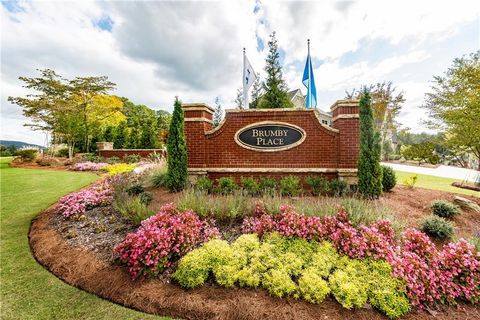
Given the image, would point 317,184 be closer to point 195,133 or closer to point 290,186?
point 290,186

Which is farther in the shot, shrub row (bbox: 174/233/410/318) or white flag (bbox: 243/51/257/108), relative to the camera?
white flag (bbox: 243/51/257/108)

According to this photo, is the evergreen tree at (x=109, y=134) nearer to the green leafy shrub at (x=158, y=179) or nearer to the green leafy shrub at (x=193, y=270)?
the green leafy shrub at (x=158, y=179)

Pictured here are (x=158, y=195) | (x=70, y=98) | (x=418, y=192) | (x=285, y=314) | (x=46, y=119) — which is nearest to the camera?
(x=285, y=314)

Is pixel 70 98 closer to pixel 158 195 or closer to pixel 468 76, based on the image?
pixel 158 195

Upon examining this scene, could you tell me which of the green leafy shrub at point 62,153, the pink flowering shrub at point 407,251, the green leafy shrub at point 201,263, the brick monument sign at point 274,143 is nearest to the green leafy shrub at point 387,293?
the pink flowering shrub at point 407,251

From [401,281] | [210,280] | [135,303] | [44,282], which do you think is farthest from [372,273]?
[44,282]

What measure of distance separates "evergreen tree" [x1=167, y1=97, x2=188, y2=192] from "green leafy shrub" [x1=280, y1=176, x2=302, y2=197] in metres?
2.96

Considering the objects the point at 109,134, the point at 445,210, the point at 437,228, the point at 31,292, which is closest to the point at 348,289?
the point at 437,228

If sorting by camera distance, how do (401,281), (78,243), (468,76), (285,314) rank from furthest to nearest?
(468,76), (78,243), (401,281), (285,314)

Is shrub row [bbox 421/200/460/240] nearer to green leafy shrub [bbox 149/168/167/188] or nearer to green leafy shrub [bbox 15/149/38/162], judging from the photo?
green leafy shrub [bbox 149/168/167/188]

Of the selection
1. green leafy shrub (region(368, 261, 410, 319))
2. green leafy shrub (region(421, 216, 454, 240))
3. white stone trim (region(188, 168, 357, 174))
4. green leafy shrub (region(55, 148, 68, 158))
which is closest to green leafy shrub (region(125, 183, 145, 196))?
white stone trim (region(188, 168, 357, 174))

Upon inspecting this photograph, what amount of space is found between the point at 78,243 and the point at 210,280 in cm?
276

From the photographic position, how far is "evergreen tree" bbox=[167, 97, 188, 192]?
21.6 ft

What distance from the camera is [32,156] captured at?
1598 cm
